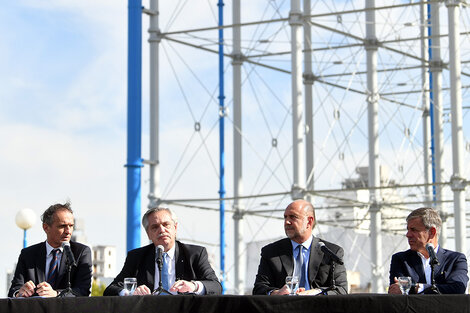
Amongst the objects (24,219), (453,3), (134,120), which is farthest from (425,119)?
(24,219)

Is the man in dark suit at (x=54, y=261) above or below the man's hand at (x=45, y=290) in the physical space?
above

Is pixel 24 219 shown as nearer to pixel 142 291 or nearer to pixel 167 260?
pixel 167 260

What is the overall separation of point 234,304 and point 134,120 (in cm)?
1790

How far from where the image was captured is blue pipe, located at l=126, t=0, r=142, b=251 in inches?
989

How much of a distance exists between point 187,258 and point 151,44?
19.9 metres

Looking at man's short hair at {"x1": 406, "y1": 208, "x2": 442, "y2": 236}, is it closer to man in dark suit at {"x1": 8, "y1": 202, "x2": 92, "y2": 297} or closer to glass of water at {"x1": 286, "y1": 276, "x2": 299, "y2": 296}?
glass of water at {"x1": 286, "y1": 276, "x2": 299, "y2": 296}

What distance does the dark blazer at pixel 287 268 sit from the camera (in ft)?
32.3

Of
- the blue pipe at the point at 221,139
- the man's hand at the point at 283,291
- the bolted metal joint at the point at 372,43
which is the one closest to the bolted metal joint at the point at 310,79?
the blue pipe at the point at 221,139

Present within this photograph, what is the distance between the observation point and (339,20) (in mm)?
28062

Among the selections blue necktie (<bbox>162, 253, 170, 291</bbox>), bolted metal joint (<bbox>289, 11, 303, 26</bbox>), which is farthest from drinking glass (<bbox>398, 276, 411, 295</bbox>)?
bolted metal joint (<bbox>289, 11, 303, 26</bbox>)

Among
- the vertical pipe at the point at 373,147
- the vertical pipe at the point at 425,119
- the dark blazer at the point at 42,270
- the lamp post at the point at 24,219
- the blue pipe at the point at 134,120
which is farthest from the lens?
the vertical pipe at the point at 425,119

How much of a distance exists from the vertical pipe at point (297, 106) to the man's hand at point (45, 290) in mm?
16142

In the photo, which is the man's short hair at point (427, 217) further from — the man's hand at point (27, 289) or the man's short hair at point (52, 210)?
the man's hand at point (27, 289)

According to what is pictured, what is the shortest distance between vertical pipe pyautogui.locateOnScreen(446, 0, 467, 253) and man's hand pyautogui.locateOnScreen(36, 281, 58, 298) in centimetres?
1585
